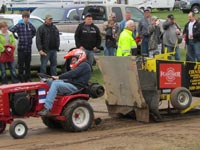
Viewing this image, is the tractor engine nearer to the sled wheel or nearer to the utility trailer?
the sled wheel

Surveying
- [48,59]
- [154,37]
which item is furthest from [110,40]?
[48,59]

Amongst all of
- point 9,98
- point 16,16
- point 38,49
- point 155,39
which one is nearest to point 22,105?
point 9,98

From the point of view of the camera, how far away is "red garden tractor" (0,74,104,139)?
9.53 m

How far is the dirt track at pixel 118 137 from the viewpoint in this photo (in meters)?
8.66

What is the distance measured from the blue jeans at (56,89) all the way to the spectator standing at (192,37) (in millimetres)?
7943

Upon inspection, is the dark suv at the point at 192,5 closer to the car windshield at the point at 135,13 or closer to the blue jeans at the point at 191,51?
the car windshield at the point at 135,13

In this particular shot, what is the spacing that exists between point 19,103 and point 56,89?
68 cm

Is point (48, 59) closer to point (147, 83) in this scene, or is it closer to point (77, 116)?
point (147, 83)

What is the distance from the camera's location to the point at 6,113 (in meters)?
9.56

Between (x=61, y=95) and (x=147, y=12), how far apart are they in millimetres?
8218

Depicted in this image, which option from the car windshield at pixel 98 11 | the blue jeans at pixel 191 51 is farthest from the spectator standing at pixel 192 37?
the car windshield at pixel 98 11

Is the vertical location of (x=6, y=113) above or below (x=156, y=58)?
below

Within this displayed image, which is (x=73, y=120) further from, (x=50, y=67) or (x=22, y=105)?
(x=50, y=67)

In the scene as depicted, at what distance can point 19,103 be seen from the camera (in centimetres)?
954
